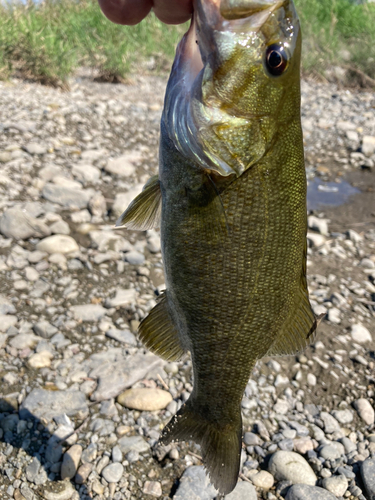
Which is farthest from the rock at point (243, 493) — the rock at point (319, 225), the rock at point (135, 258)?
the rock at point (319, 225)

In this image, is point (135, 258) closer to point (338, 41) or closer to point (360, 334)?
point (360, 334)

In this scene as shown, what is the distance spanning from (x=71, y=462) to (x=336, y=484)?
1746 mm

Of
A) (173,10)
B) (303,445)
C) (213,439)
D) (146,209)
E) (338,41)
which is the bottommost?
(338,41)

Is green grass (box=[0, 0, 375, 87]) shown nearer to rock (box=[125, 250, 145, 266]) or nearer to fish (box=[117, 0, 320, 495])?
rock (box=[125, 250, 145, 266])

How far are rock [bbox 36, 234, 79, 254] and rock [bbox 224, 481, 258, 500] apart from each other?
111 inches

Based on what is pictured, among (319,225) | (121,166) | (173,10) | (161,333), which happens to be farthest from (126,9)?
(319,225)

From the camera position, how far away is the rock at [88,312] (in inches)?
162

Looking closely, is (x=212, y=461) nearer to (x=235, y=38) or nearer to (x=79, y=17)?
(x=235, y=38)

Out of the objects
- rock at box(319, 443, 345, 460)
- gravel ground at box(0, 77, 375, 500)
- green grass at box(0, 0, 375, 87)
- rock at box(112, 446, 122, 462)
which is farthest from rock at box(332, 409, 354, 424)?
green grass at box(0, 0, 375, 87)

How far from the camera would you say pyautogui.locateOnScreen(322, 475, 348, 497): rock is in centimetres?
304

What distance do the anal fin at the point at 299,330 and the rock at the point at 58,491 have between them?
5.78 ft

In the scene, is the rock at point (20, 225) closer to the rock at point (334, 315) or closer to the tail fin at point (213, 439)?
the rock at point (334, 315)

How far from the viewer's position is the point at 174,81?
1.78 metres

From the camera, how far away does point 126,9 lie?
2230 mm
